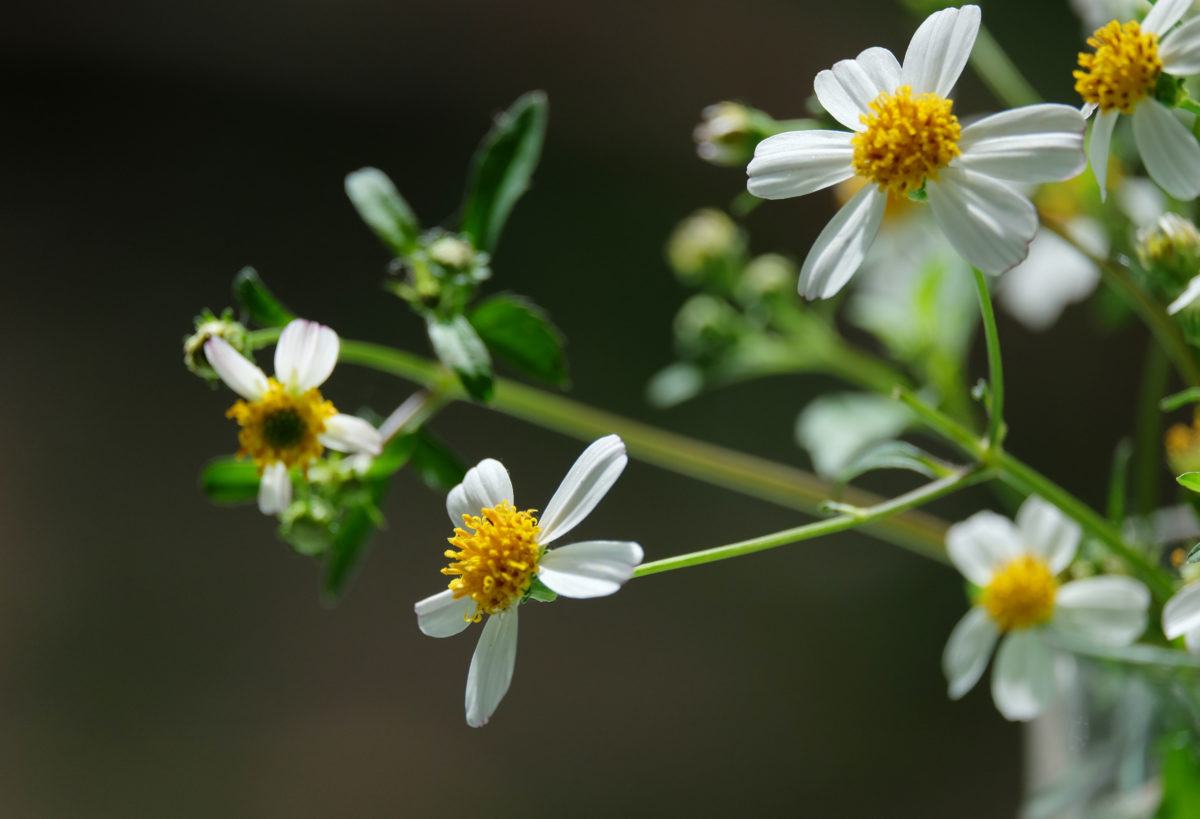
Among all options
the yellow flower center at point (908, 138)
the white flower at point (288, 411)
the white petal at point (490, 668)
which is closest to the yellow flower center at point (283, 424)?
the white flower at point (288, 411)

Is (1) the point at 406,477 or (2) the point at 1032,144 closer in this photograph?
(2) the point at 1032,144

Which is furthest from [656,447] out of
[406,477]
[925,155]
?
[406,477]

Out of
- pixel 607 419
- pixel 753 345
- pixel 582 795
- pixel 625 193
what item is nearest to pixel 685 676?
pixel 582 795

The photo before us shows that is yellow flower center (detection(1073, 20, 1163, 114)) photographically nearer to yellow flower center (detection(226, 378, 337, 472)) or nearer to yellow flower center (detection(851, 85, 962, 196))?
yellow flower center (detection(851, 85, 962, 196))

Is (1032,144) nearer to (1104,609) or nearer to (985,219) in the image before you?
(985,219)

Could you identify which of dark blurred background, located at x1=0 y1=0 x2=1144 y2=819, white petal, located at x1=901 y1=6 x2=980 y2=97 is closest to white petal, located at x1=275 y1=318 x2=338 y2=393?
white petal, located at x1=901 y1=6 x2=980 y2=97

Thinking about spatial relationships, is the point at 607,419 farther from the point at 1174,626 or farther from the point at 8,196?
the point at 8,196
